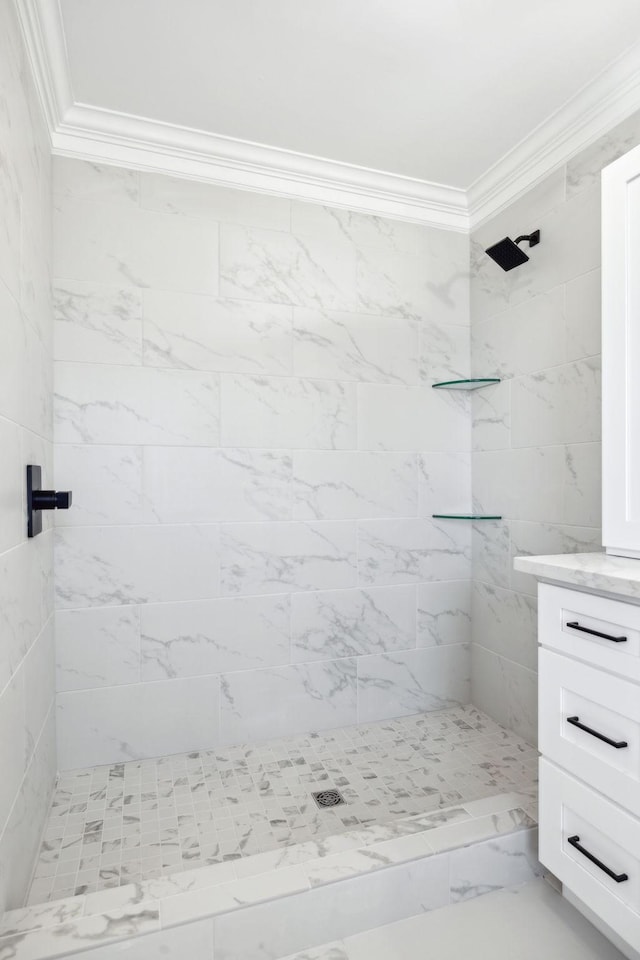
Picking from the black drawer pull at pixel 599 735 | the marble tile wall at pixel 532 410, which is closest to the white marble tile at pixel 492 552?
the marble tile wall at pixel 532 410

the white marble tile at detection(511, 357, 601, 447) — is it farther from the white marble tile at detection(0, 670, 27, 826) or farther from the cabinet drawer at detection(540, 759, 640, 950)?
the white marble tile at detection(0, 670, 27, 826)

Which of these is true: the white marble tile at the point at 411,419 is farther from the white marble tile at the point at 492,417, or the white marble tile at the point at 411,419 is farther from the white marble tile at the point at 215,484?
the white marble tile at the point at 215,484

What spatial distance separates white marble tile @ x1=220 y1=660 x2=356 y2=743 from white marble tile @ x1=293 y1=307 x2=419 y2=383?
114cm

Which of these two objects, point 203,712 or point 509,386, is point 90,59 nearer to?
point 509,386

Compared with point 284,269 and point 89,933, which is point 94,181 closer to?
point 284,269

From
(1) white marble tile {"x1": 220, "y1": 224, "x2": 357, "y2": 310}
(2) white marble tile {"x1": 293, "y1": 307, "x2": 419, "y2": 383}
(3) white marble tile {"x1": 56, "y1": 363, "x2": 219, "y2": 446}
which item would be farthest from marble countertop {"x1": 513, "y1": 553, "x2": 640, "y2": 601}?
(1) white marble tile {"x1": 220, "y1": 224, "x2": 357, "y2": 310}

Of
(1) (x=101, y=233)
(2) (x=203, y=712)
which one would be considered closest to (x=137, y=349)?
(1) (x=101, y=233)

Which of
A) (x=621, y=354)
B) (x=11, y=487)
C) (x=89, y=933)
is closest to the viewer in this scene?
(x=89, y=933)

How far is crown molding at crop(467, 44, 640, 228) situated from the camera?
1.64 m

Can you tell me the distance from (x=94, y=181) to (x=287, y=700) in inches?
76.9

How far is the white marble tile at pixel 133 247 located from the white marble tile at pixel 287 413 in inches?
14.9

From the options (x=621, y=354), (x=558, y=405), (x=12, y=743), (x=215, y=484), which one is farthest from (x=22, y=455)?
(x=558, y=405)

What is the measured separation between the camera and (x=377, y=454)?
2227mm

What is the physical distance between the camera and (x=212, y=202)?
6.61 ft
